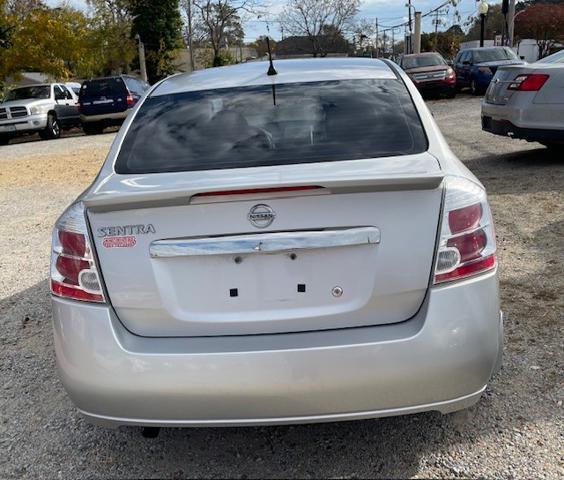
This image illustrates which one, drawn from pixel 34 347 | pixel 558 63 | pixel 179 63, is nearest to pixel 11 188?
pixel 34 347

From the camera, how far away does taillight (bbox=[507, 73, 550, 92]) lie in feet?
26.7

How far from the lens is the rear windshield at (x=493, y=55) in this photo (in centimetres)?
2242

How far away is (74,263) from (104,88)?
18.4 m

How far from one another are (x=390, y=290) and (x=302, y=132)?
948mm

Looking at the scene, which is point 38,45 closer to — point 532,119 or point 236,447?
point 532,119

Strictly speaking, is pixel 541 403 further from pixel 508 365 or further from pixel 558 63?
pixel 558 63

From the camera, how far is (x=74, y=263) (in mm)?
2482

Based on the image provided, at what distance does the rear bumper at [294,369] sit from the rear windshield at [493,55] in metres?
22.4

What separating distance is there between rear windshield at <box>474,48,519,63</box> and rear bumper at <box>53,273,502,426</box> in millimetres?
22365

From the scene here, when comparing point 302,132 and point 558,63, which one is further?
point 558,63

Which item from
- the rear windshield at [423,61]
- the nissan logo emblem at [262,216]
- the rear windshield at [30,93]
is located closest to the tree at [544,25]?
the rear windshield at [423,61]

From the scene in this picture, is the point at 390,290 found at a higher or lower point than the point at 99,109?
higher

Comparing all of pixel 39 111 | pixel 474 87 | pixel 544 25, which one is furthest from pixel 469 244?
pixel 544 25

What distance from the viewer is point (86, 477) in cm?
272
